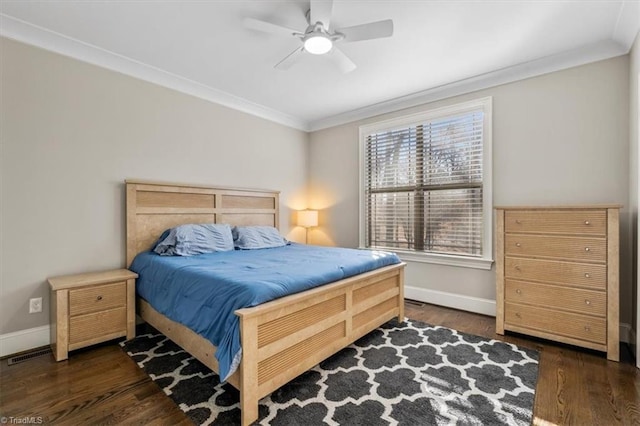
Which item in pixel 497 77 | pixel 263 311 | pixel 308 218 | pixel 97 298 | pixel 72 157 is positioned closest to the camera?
pixel 263 311

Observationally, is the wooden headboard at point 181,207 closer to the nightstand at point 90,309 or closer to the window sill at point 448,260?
the nightstand at point 90,309

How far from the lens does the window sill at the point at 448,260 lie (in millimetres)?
3219

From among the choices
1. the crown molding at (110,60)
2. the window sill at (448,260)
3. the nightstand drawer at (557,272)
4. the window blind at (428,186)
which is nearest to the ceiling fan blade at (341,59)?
the window blind at (428,186)

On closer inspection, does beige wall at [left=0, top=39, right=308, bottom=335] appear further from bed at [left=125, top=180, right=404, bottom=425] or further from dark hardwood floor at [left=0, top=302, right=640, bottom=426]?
dark hardwood floor at [left=0, top=302, right=640, bottom=426]

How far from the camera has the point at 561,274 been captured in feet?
7.97

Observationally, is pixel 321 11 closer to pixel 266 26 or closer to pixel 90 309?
pixel 266 26

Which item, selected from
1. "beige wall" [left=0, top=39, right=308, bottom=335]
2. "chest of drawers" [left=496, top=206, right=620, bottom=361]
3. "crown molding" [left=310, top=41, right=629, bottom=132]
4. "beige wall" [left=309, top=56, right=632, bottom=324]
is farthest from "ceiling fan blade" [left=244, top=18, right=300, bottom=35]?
"chest of drawers" [left=496, top=206, right=620, bottom=361]

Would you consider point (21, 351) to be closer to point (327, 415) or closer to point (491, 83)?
point (327, 415)

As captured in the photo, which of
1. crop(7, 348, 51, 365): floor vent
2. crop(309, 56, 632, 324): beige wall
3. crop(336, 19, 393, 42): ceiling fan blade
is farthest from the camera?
crop(309, 56, 632, 324): beige wall

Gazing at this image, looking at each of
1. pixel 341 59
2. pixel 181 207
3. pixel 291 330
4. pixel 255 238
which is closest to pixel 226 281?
pixel 291 330

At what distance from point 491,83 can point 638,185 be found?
1.60 meters

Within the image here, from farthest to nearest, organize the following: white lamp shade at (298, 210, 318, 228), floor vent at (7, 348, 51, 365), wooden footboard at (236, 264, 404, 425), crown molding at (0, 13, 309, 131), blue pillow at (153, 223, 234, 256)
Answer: white lamp shade at (298, 210, 318, 228)
blue pillow at (153, 223, 234, 256)
crown molding at (0, 13, 309, 131)
floor vent at (7, 348, 51, 365)
wooden footboard at (236, 264, 404, 425)

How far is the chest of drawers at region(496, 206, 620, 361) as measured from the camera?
2240 mm

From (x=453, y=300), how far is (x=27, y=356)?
3940 millimetres
